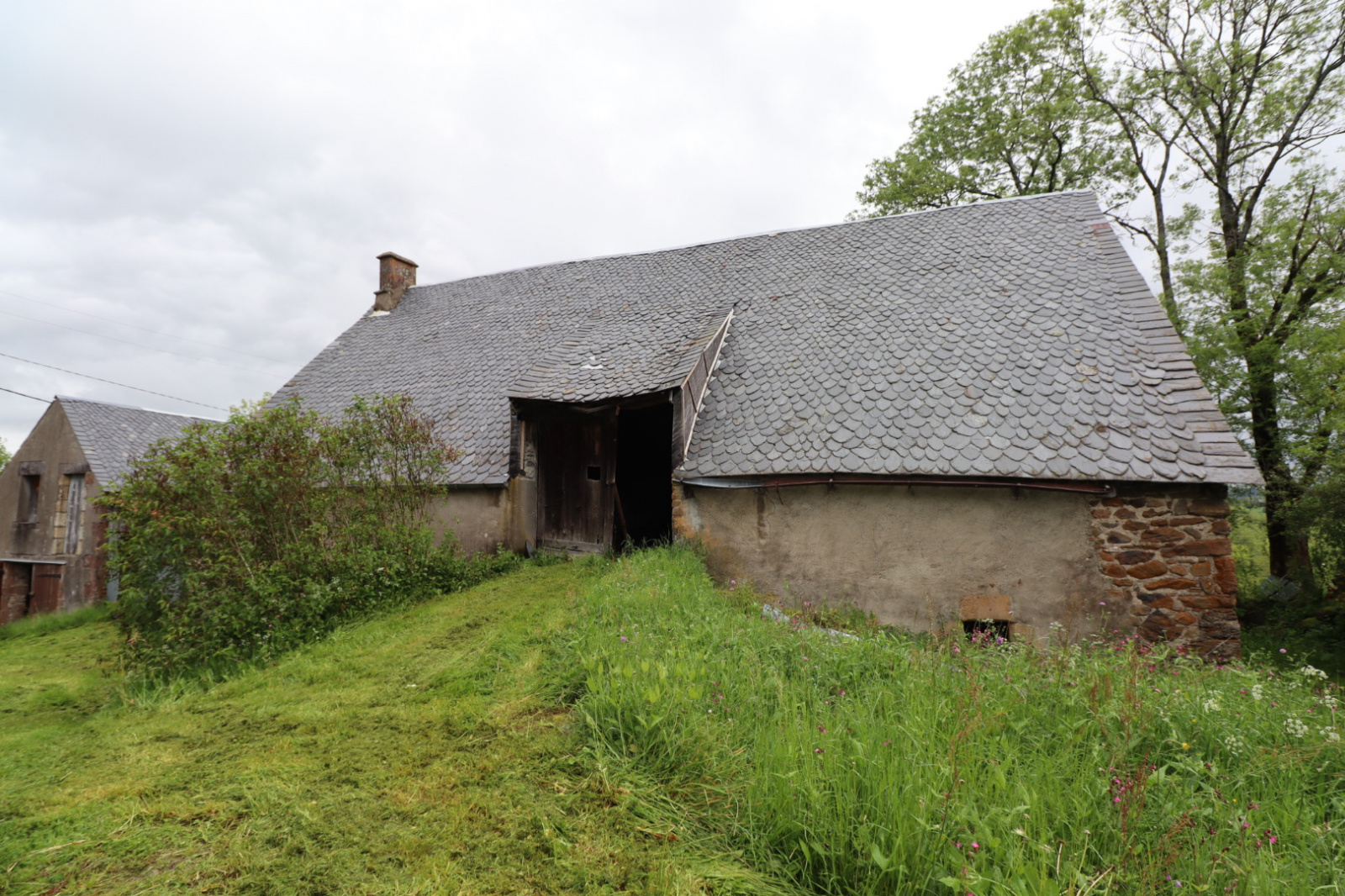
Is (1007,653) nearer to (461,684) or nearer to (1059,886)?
(1059,886)

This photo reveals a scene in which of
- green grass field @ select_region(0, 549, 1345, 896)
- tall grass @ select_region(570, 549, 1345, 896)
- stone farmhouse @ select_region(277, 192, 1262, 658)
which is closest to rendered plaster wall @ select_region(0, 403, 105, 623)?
stone farmhouse @ select_region(277, 192, 1262, 658)

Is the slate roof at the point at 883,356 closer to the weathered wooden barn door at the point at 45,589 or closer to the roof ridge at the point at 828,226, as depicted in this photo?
the roof ridge at the point at 828,226

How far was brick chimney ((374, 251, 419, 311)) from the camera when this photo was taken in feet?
53.4

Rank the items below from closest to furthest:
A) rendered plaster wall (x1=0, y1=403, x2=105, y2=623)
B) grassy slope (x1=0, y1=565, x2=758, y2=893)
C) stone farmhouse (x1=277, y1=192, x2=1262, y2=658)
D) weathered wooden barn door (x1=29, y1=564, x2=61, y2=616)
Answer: grassy slope (x1=0, y1=565, x2=758, y2=893) < stone farmhouse (x1=277, y1=192, x2=1262, y2=658) < rendered plaster wall (x1=0, y1=403, x2=105, y2=623) < weathered wooden barn door (x1=29, y1=564, x2=61, y2=616)

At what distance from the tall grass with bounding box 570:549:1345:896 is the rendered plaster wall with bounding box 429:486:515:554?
5.35m

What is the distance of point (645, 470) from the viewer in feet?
36.8

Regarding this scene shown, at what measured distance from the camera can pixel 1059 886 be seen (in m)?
2.05

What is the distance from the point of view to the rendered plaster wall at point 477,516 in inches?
374

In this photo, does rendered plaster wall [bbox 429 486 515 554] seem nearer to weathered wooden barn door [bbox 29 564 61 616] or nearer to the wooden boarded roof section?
the wooden boarded roof section

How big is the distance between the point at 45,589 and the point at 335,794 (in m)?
19.7

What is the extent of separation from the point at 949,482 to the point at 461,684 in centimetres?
565

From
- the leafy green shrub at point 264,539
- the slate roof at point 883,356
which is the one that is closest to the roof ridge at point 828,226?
A: the slate roof at point 883,356

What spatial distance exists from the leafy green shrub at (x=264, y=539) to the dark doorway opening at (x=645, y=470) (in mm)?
3369

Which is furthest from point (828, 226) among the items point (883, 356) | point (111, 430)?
point (111, 430)
